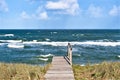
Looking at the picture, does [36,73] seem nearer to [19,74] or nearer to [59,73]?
[19,74]

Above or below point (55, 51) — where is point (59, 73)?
above

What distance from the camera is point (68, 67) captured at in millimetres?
15227

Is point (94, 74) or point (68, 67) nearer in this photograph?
point (94, 74)

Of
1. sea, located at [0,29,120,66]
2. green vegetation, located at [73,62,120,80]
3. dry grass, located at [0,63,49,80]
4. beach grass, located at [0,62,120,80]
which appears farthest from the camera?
sea, located at [0,29,120,66]

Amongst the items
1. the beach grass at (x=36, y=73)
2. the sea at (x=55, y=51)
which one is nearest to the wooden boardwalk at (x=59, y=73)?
the beach grass at (x=36, y=73)

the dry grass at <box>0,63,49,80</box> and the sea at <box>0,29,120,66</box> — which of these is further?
the sea at <box>0,29,120,66</box>

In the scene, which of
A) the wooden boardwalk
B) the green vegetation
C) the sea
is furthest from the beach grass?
the sea

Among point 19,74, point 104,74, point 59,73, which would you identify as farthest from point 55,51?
point 19,74

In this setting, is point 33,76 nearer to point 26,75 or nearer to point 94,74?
point 26,75

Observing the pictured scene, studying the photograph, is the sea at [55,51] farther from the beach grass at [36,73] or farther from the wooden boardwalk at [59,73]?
the beach grass at [36,73]

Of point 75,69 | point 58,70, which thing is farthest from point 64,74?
point 75,69

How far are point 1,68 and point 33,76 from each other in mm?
1840

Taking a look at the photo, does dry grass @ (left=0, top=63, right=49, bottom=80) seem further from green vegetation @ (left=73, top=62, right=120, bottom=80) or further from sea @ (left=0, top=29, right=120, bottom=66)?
sea @ (left=0, top=29, right=120, bottom=66)

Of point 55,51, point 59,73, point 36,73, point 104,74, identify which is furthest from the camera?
point 55,51
